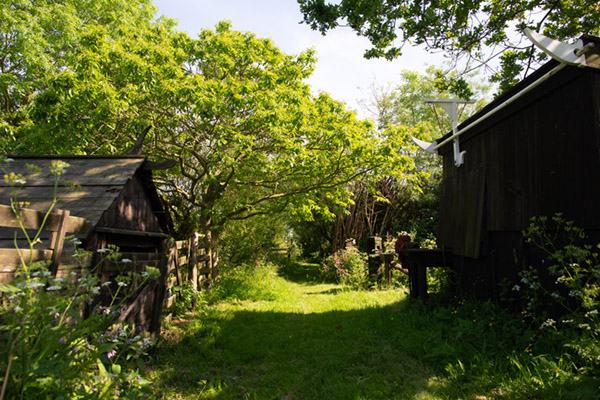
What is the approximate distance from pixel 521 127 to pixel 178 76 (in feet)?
20.8

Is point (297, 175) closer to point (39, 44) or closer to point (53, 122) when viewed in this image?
point (53, 122)

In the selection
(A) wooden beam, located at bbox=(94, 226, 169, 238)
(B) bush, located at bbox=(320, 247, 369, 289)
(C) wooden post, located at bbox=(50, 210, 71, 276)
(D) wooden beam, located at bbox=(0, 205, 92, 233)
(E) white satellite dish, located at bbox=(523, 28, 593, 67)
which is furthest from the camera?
(B) bush, located at bbox=(320, 247, 369, 289)

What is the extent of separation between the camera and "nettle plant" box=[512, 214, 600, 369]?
3.22m

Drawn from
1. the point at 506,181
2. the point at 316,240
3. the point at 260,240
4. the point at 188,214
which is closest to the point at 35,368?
the point at 506,181

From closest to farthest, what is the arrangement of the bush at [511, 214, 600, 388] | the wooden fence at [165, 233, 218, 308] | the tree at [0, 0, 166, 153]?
the bush at [511, 214, 600, 388] → the wooden fence at [165, 233, 218, 308] → the tree at [0, 0, 166, 153]

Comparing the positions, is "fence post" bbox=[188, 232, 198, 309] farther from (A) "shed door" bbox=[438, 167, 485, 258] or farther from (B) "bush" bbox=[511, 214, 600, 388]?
(B) "bush" bbox=[511, 214, 600, 388]

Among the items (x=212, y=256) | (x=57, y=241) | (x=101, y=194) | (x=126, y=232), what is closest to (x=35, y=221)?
(x=57, y=241)

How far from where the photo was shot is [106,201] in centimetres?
415

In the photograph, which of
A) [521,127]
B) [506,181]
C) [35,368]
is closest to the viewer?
[35,368]

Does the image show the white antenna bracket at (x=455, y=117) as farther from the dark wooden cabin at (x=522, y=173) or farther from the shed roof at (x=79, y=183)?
the shed roof at (x=79, y=183)

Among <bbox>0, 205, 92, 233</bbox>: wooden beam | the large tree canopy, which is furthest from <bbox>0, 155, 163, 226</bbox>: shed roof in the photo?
the large tree canopy

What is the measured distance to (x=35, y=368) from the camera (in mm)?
1789

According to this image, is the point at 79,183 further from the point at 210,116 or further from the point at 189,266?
the point at 189,266

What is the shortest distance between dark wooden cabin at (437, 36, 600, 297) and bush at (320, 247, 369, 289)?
3537 mm
